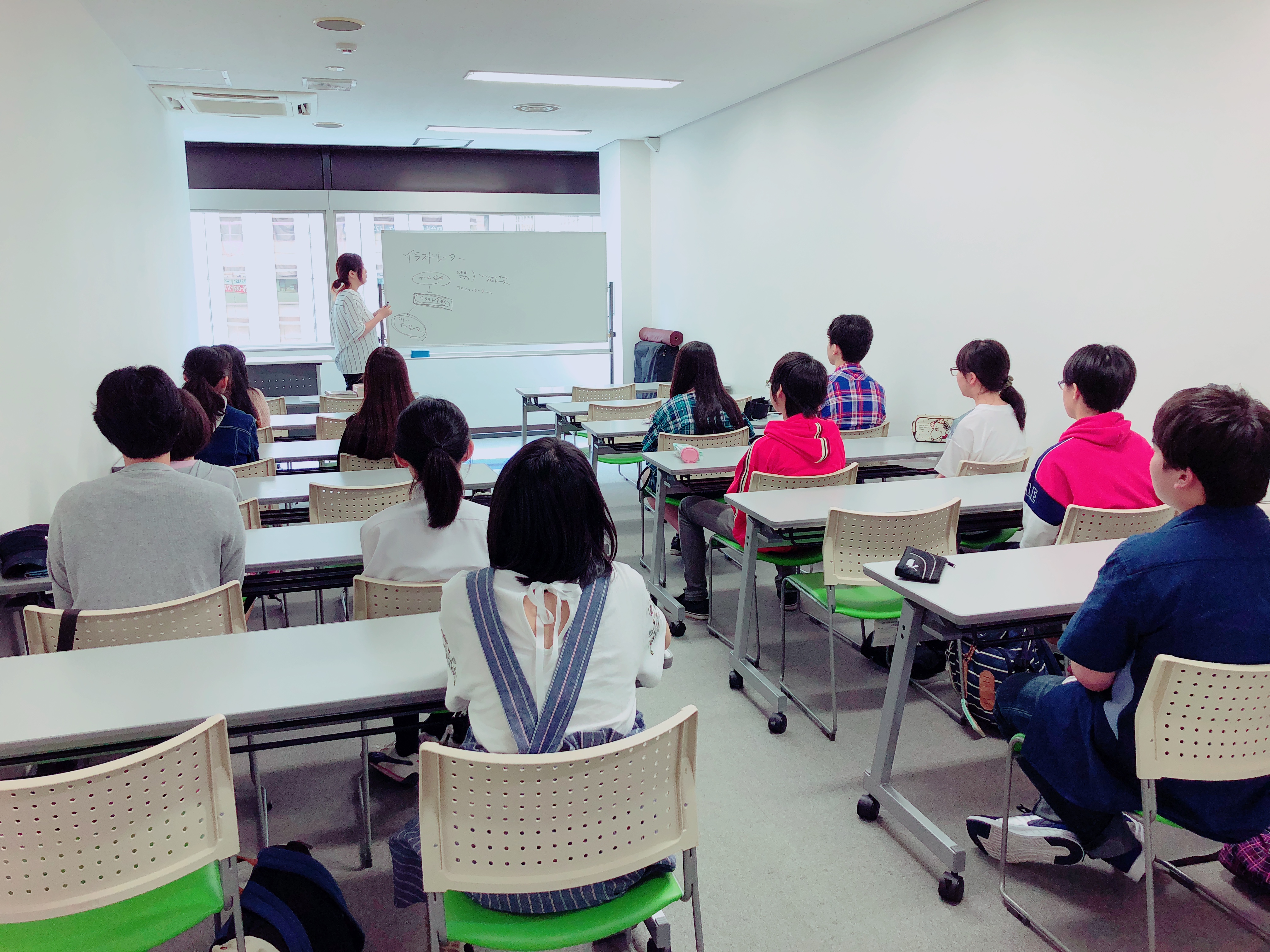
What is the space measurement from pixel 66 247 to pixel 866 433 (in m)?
3.87

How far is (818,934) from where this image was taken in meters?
2.01

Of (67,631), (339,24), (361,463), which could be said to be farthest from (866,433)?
(67,631)

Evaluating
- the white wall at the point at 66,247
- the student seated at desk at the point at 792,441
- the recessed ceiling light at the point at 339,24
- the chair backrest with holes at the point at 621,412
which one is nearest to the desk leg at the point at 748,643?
the student seated at desk at the point at 792,441

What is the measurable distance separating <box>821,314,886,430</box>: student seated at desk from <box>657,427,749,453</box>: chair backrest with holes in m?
0.51

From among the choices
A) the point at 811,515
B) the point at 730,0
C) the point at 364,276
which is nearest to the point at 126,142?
the point at 364,276

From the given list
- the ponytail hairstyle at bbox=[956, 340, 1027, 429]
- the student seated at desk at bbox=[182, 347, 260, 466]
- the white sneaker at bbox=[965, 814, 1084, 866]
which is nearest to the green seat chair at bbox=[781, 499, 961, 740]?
the white sneaker at bbox=[965, 814, 1084, 866]

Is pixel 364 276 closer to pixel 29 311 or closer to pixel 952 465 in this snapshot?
pixel 29 311

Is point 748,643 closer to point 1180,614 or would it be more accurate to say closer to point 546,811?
point 1180,614

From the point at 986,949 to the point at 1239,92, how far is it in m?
3.26

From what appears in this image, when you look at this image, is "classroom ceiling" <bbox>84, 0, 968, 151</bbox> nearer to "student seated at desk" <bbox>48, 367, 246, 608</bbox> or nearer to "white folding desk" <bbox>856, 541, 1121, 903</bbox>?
"student seated at desk" <bbox>48, 367, 246, 608</bbox>

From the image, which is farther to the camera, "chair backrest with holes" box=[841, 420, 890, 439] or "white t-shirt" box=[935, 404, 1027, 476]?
"chair backrest with holes" box=[841, 420, 890, 439]

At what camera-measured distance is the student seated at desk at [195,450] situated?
→ 2.59 meters

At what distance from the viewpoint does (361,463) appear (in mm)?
3842

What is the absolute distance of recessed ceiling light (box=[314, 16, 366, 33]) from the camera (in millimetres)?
4598
